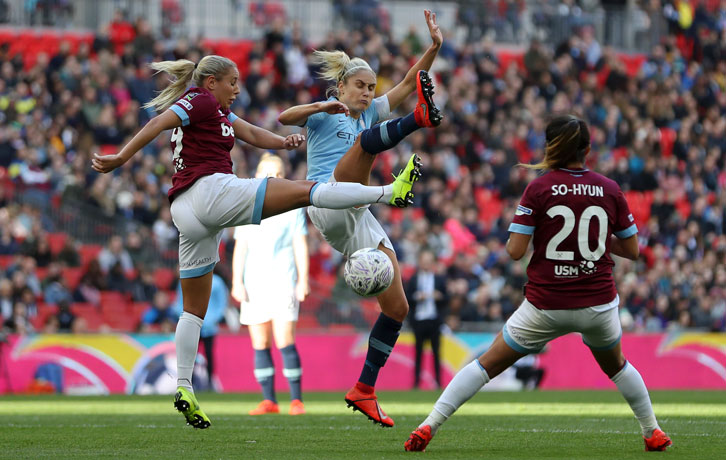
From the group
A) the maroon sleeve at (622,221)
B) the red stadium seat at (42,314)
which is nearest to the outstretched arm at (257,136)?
the maroon sleeve at (622,221)

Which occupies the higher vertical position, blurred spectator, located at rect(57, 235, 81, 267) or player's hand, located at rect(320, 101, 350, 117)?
player's hand, located at rect(320, 101, 350, 117)

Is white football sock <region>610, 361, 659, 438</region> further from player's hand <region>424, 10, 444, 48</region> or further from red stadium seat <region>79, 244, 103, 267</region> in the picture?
red stadium seat <region>79, 244, 103, 267</region>

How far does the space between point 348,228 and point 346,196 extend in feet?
3.07

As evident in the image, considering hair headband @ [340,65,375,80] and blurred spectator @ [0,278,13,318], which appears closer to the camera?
hair headband @ [340,65,375,80]

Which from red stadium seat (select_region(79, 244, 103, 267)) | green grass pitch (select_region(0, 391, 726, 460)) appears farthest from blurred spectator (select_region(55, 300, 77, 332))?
green grass pitch (select_region(0, 391, 726, 460))

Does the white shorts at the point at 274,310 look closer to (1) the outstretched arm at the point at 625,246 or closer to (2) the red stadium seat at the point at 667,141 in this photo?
(1) the outstretched arm at the point at 625,246

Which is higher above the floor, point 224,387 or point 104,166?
point 104,166

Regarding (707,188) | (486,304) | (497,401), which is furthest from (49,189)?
(707,188)

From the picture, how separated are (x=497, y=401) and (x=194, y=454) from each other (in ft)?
22.1

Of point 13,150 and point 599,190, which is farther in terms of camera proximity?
point 13,150

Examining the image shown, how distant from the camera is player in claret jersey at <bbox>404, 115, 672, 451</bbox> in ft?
21.6

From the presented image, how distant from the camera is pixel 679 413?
34.7ft

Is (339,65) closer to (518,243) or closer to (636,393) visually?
(518,243)

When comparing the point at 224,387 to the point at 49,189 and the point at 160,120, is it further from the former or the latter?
the point at 160,120
